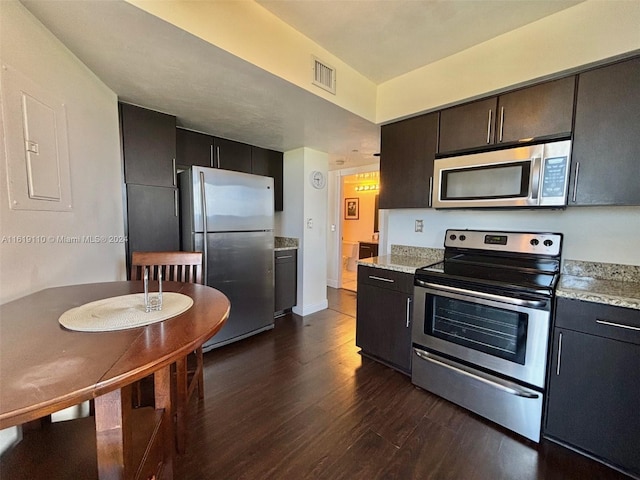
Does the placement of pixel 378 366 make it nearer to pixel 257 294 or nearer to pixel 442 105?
pixel 257 294

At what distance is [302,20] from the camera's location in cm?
166

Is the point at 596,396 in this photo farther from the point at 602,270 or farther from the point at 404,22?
the point at 404,22

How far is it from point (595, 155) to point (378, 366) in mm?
2036

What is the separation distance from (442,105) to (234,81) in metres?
1.53

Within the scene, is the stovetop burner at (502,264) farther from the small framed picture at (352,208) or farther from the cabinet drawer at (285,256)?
the small framed picture at (352,208)

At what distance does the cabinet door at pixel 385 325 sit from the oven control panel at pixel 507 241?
0.67 m

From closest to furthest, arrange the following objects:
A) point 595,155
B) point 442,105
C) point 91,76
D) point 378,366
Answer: point 595,155 → point 91,76 → point 442,105 → point 378,366

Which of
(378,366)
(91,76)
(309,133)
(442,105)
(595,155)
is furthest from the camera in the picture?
(309,133)

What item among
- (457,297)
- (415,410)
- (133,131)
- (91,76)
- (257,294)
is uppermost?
(91,76)

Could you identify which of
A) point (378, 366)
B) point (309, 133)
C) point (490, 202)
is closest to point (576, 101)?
point (490, 202)

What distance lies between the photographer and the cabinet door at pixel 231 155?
117 inches

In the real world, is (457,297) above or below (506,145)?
below

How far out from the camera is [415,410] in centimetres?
180

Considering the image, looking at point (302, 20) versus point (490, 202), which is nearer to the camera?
point (302, 20)
